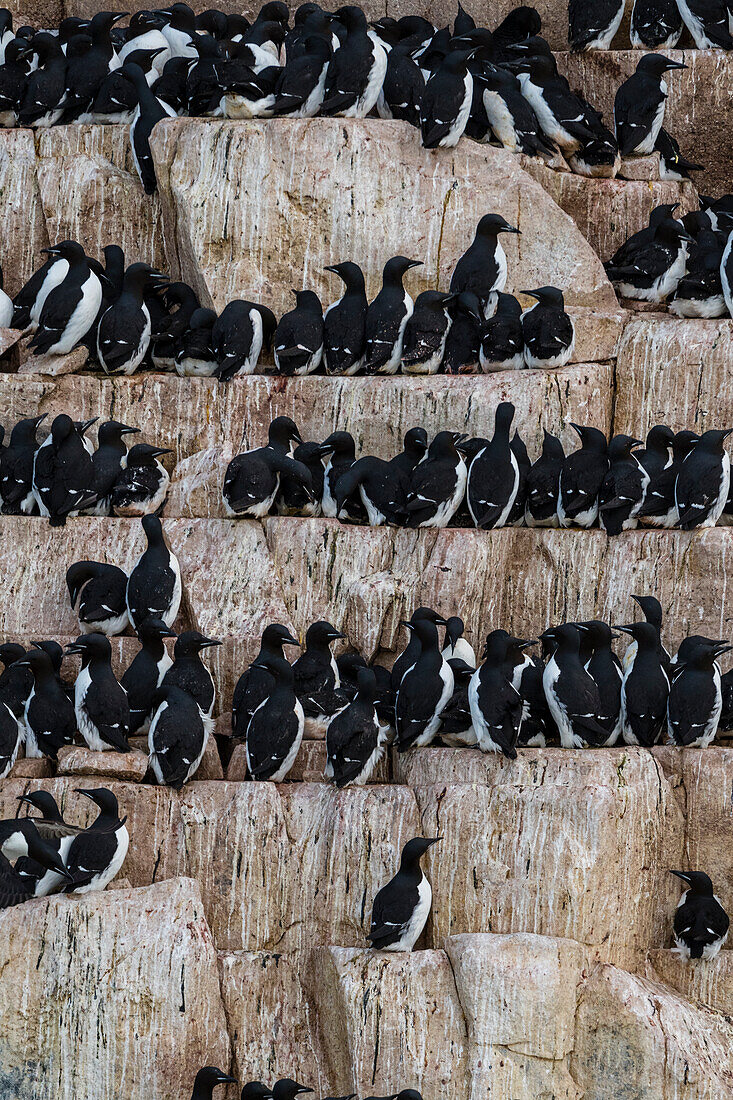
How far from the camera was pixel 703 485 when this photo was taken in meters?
10.5

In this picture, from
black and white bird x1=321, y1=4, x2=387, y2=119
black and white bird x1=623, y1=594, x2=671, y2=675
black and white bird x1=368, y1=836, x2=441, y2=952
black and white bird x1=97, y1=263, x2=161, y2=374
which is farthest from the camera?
black and white bird x1=321, y1=4, x2=387, y2=119

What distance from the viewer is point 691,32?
46.8ft

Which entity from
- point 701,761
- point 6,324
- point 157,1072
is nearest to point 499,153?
point 6,324

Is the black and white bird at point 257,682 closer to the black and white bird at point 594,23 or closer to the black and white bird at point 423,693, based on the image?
the black and white bird at point 423,693

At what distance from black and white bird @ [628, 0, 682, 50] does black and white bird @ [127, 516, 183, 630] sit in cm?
649

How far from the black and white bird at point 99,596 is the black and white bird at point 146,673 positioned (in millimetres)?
392

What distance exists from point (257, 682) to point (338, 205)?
4.31m

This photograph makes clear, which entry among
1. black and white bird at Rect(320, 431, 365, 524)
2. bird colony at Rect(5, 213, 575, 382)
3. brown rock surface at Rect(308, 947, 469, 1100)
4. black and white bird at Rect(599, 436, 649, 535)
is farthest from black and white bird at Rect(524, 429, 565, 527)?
brown rock surface at Rect(308, 947, 469, 1100)

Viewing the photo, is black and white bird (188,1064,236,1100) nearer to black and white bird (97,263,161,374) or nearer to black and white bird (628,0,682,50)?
black and white bird (97,263,161,374)

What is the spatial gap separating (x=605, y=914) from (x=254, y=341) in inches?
189

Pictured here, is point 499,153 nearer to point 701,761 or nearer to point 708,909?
point 701,761

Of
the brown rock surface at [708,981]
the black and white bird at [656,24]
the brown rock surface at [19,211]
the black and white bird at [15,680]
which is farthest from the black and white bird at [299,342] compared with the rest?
the brown rock surface at [708,981]

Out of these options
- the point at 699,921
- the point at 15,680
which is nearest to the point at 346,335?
the point at 15,680

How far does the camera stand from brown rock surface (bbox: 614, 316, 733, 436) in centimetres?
1153
